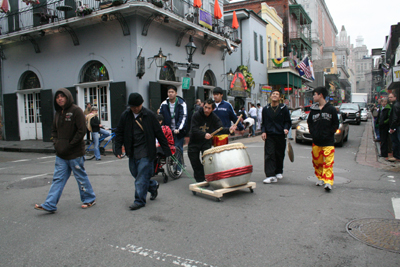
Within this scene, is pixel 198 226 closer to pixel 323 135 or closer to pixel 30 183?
pixel 323 135

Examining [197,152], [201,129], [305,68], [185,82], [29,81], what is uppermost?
[305,68]

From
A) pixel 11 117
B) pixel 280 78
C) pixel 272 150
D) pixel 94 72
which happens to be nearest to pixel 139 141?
pixel 272 150

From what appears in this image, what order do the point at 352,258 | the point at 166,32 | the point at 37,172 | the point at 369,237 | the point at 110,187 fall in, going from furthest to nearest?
the point at 166,32, the point at 37,172, the point at 110,187, the point at 369,237, the point at 352,258

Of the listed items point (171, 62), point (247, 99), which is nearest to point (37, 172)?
point (171, 62)

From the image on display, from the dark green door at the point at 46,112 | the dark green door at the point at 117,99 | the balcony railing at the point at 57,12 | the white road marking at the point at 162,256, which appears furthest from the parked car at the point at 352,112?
the white road marking at the point at 162,256

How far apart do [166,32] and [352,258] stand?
1363 cm

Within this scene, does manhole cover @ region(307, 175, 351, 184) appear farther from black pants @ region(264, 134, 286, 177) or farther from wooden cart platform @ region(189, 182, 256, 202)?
wooden cart platform @ region(189, 182, 256, 202)

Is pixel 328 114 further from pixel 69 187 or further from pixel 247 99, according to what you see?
pixel 247 99

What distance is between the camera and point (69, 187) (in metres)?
6.21

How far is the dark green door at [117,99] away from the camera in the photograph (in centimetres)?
1345

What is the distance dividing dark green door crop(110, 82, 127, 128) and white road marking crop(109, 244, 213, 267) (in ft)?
34.8

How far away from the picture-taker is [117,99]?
535 inches

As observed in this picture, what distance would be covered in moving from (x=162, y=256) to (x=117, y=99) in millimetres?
11280

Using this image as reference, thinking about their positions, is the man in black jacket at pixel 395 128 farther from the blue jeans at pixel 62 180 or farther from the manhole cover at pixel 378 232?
the blue jeans at pixel 62 180
